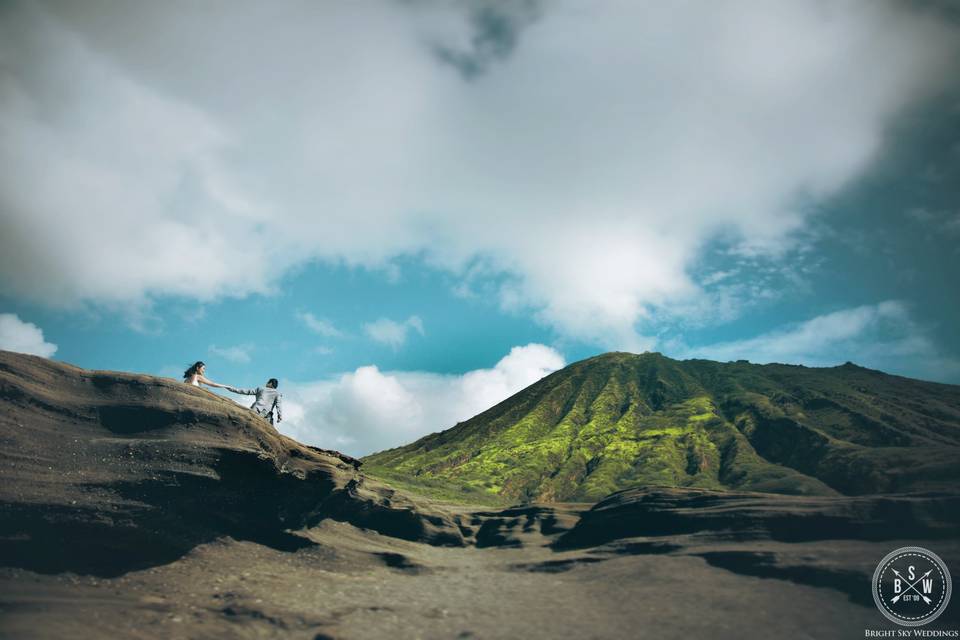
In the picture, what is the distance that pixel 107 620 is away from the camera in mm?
15914

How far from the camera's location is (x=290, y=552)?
2614 centimetres

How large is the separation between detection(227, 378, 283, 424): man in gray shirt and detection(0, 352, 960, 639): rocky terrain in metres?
1.56

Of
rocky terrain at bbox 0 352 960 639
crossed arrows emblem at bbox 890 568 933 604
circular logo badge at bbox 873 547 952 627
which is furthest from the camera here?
crossed arrows emblem at bbox 890 568 933 604

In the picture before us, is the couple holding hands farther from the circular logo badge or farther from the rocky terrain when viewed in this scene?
the circular logo badge

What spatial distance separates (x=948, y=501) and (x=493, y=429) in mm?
109376

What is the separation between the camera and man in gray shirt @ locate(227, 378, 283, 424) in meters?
29.6

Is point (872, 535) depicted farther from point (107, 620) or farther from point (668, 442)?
point (668, 442)

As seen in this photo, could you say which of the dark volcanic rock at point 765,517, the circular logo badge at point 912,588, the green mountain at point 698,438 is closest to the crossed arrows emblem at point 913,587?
the circular logo badge at point 912,588

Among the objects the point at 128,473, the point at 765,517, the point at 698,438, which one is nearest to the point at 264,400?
the point at 128,473

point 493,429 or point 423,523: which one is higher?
point 493,429

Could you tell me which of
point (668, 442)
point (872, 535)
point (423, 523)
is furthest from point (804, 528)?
point (668, 442)

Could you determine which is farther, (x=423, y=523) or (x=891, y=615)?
(x=423, y=523)

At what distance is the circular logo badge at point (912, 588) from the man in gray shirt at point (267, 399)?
29.7 metres

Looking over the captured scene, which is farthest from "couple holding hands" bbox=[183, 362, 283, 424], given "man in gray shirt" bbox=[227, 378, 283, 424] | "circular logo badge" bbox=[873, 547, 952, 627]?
"circular logo badge" bbox=[873, 547, 952, 627]
